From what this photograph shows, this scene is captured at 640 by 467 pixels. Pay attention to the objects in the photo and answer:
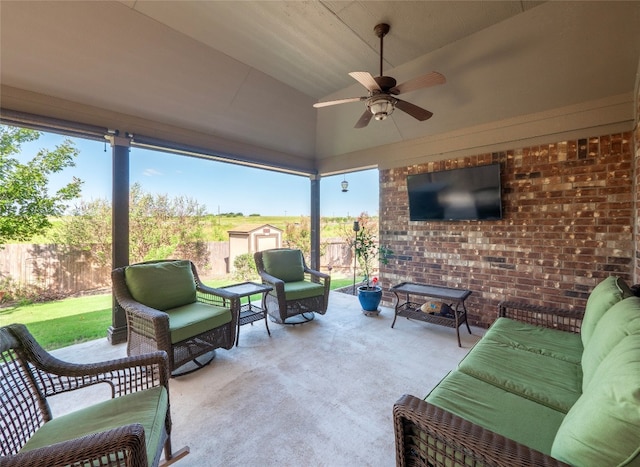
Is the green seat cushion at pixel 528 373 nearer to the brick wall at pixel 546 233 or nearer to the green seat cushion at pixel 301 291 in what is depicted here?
the brick wall at pixel 546 233

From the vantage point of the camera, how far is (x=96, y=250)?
12.5 ft

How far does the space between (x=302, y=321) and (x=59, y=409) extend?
2.46 m

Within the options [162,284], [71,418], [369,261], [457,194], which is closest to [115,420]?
[71,418]

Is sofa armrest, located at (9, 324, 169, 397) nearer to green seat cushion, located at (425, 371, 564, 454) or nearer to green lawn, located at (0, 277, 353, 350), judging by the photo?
green seat cushion, located at (425, 371, 564, 454)

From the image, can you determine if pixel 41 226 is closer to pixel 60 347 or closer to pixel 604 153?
pixel 60 347

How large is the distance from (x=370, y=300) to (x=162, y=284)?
2713 mm

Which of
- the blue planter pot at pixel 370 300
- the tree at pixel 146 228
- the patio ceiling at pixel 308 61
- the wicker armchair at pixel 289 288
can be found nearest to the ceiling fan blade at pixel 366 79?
the patio ceiling at pixel 308 61

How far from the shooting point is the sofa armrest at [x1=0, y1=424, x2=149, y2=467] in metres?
0.88

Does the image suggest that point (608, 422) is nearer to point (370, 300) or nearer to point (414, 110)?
point (414, 110)

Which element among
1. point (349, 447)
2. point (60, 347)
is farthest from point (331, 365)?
point (60, 347)

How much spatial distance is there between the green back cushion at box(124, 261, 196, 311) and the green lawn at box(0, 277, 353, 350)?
139 centimetres

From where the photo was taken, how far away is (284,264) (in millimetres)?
4039

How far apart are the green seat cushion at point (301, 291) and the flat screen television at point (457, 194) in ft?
5.87

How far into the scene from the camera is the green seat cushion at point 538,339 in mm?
1862
